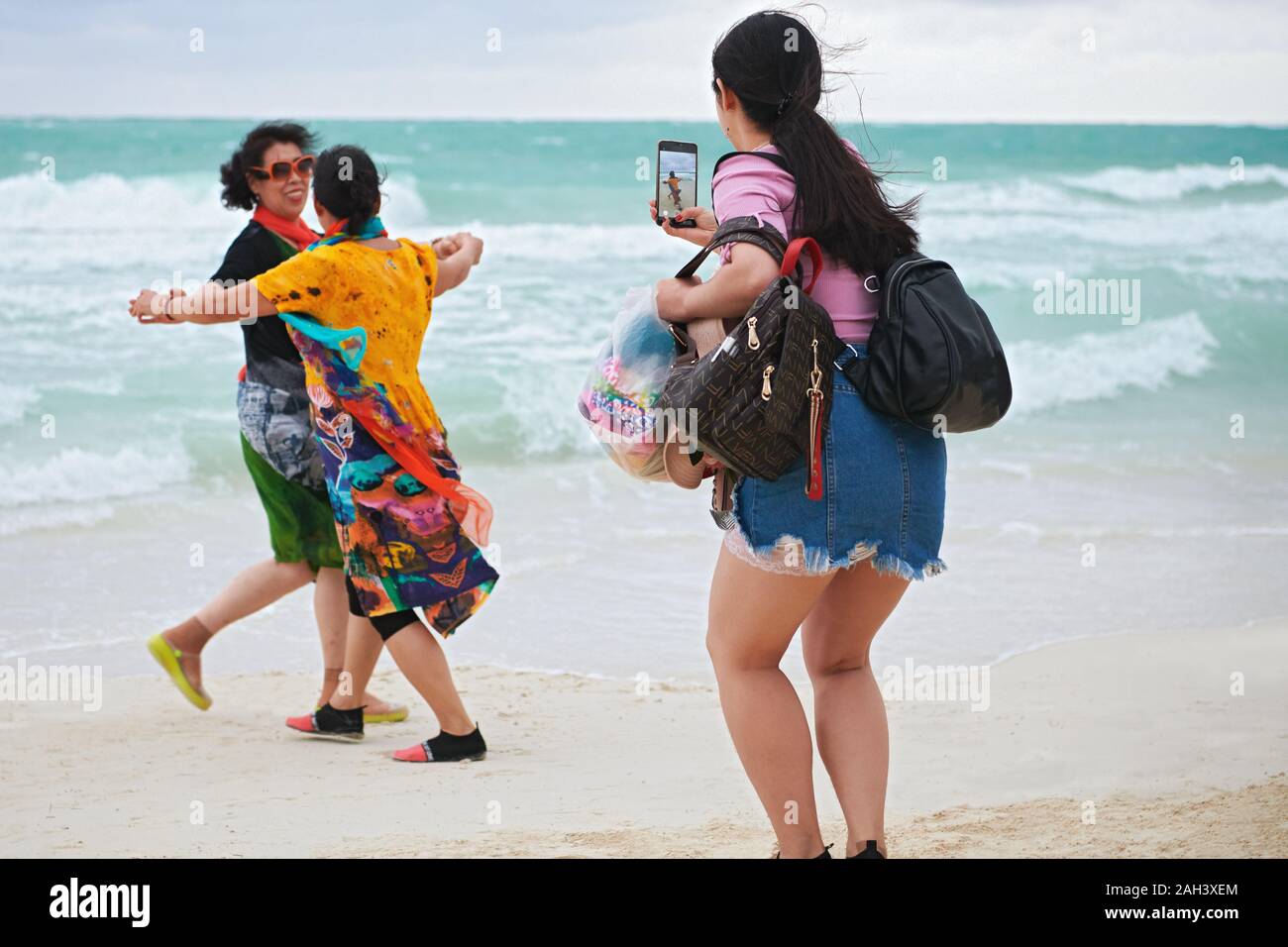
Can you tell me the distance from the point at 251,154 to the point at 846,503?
8.80ft

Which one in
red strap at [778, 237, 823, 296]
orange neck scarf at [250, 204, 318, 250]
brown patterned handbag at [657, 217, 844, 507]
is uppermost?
orange neck scarf at [250, 204, 318, 250]

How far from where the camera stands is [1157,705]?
4.78m

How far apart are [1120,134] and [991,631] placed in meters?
36.0

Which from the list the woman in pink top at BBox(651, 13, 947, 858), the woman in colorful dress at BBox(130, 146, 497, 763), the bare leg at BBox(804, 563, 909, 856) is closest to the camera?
the woman in pink top at BBox(651, 13, 947, 858)

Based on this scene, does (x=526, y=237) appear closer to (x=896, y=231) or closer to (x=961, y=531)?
(x=961, y=531)

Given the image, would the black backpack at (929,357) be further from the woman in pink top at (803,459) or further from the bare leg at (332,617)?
the bare leg at (332,617)

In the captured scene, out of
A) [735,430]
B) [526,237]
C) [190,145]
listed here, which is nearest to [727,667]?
[735,430]

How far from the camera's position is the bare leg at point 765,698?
259 centimetres

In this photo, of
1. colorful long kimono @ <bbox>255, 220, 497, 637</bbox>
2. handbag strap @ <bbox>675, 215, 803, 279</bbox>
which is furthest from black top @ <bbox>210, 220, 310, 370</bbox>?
handbag strap @ <bbox>675, 215, 803, 279</bbox>

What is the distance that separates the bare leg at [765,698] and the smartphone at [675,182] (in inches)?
26.1

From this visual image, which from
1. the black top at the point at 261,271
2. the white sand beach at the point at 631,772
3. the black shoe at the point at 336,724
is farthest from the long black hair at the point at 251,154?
the white sand beach at the point at 631,772

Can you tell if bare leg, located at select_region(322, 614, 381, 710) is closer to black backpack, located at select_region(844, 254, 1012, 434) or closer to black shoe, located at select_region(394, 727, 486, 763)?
black shoe, located at select_region(394, 727, 486, 763)

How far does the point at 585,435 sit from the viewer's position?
9945mm

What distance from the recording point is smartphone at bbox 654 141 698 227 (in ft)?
9.14
